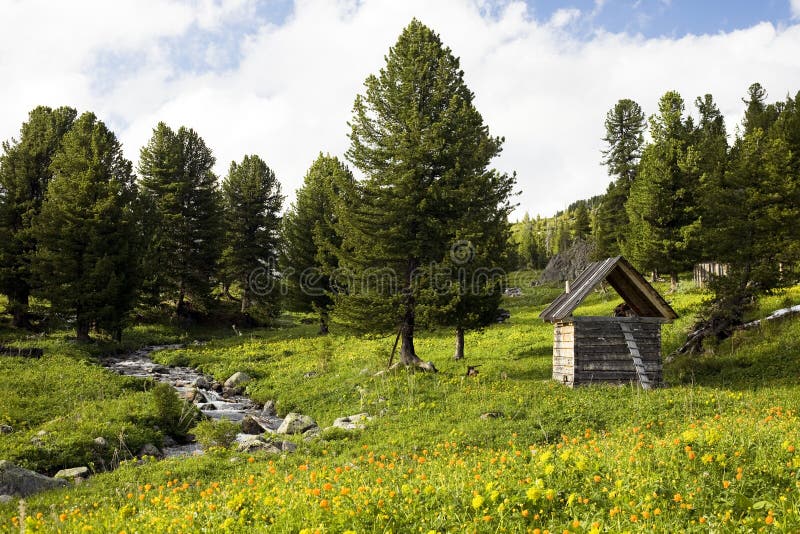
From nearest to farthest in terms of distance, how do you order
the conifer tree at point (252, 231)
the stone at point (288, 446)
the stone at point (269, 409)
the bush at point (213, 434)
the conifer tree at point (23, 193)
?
the stone at point (288, 446) < the bush at point (213, 434) < the stone at point (269, 409) < the conifer tree at point (23, 193) < the conifer tree at point (252, 231)

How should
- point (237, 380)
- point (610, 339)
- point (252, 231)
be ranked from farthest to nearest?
point (252, 231)
point (237, 380)
point (610, 339)

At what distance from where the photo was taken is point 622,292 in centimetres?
1823

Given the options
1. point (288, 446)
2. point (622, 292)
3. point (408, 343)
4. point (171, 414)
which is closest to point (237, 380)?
point (171, 414)

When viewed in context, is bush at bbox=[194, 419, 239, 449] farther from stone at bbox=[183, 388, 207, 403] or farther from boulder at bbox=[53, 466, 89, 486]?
stone at bbox=[183, 388, 207, 403]

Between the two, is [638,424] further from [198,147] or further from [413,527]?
[198,147]

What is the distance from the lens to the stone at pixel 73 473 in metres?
10.3

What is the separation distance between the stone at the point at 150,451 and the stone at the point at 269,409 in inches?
189

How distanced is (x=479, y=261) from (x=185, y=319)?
27503mm

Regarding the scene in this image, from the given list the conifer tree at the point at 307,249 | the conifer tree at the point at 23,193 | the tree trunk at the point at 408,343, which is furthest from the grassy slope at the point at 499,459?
the conifer tree at the point at 23,193

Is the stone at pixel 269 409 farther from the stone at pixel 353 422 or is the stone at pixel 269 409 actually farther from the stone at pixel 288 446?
the stone at pixel 288 446

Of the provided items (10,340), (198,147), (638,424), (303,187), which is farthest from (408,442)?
(198,147)

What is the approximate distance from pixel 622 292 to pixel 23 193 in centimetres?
3544

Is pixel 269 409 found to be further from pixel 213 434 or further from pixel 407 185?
pixel 407 185

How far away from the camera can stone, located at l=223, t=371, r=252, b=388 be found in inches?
842
